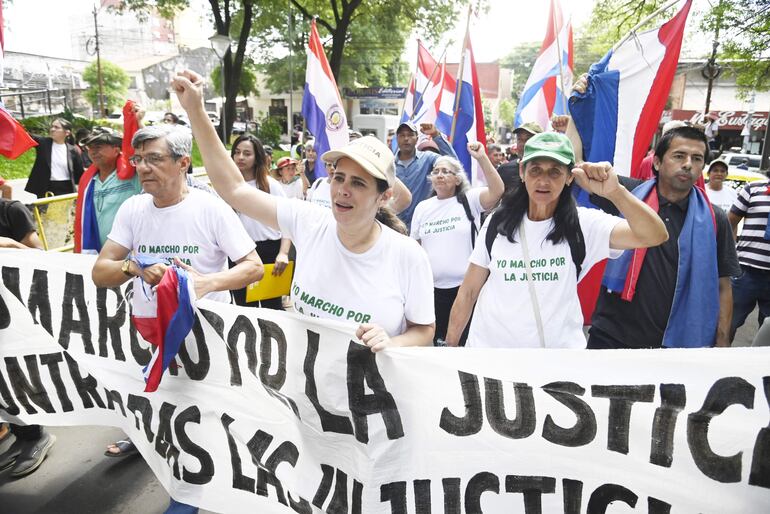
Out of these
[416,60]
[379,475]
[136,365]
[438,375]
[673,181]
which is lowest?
[379,475]

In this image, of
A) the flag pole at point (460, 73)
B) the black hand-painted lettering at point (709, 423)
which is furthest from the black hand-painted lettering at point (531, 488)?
the flag pole at point (460, 73)

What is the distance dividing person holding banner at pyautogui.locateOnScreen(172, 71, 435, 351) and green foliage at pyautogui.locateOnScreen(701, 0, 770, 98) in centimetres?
1608

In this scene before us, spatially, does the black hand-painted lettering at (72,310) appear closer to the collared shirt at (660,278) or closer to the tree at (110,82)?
the collared shirt at (660,278)

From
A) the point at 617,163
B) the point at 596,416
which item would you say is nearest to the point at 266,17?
the point at 617,163

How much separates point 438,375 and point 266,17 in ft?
97.1

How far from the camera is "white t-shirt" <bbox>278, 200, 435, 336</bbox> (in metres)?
2.24

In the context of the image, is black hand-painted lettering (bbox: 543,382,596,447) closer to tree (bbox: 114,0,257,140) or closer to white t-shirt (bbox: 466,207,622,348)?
white t-shirt (bbox: 466,207,622,348)

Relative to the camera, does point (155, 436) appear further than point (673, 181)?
No

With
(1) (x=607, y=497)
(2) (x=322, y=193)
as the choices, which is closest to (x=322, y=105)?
(2) (x=322, y=193)

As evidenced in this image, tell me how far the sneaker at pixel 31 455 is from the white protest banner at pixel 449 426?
126 centimetres

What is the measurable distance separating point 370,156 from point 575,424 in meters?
1.26

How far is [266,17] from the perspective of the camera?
28375 mm

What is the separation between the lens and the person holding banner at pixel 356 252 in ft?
7.22

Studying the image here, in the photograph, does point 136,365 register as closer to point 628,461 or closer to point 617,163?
point 628,461
